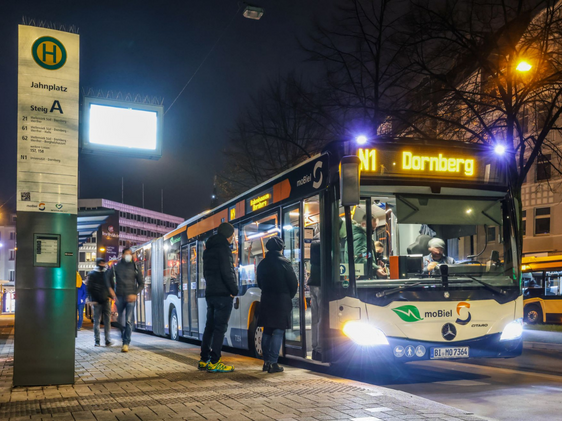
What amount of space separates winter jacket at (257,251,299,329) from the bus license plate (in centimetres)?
189

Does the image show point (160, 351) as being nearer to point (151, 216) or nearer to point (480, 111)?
point (480, 111)

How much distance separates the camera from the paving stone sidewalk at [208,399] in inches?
225

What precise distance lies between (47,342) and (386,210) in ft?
14.4

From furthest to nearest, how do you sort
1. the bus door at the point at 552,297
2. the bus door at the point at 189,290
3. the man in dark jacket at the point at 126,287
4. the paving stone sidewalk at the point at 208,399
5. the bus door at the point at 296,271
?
the bus door at the point at 552,297
the bus door at the point at 189,290
the man in dark jacket at the point at 126,287
the bus door at the point at 296,271
the paving stone sidewalk at the point at 208,399

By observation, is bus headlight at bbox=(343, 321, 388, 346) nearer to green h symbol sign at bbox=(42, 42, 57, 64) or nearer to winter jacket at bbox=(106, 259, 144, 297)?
green h symbol sign at bbox=(42, 42, 57, 64)

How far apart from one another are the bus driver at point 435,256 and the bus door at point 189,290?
7789mm

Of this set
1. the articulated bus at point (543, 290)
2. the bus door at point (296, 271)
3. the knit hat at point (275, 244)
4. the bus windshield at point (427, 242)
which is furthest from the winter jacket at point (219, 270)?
the articulated bus at point (543, 290)

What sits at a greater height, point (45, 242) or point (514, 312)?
point (45, 242)

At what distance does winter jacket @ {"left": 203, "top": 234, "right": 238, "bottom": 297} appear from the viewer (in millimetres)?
8812

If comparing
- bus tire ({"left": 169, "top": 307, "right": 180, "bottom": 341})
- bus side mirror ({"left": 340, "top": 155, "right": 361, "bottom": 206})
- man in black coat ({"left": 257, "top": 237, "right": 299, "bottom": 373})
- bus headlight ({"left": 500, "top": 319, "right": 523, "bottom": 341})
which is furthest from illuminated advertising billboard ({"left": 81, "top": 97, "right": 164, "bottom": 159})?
bus tire ({"left": 169, "top": 307, "right": 180, "bottom": 341})

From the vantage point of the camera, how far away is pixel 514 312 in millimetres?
8844

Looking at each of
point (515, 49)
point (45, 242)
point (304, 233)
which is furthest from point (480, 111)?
point (45, 242)

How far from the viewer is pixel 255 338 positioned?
1141 centimetres

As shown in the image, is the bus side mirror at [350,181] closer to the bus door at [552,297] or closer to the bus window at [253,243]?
the bus window at [253,243]
